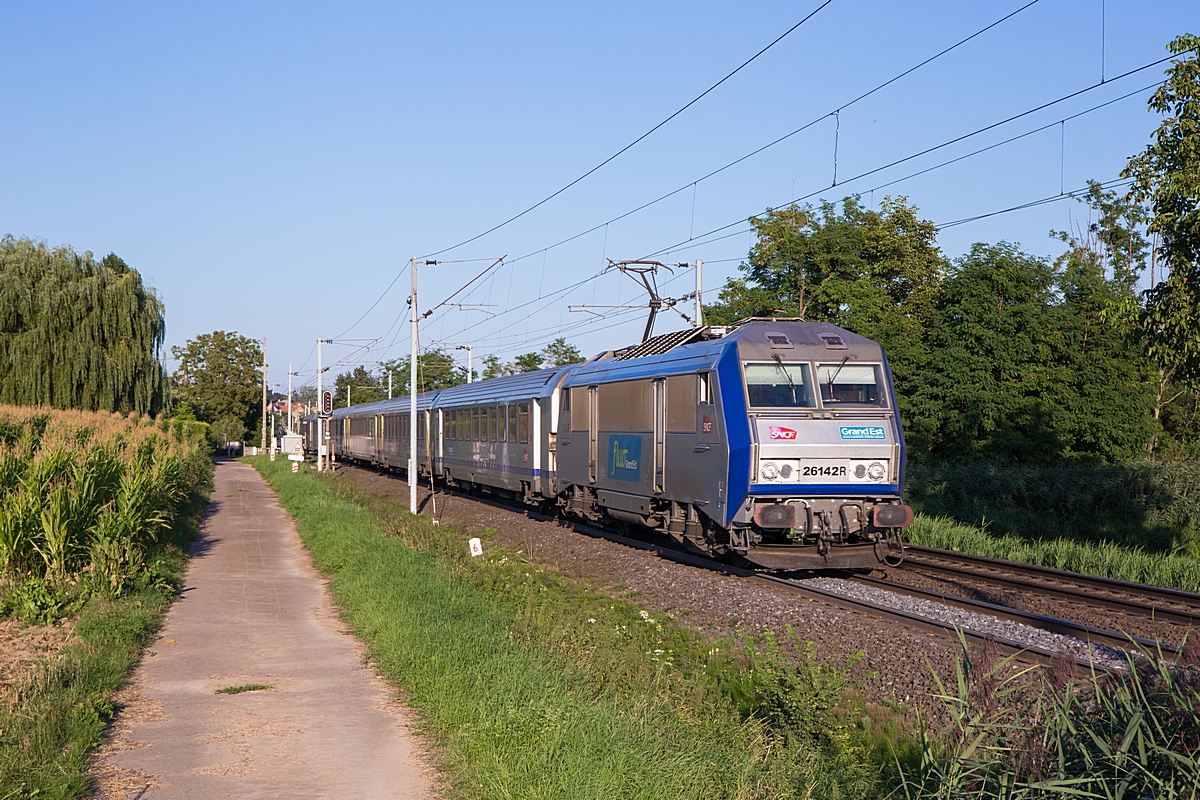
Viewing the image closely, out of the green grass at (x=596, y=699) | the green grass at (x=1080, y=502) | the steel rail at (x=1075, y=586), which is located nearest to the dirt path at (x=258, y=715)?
the green grass at (x=596, y=699)

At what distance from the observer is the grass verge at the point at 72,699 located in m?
5.86

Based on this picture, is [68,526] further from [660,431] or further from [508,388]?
[508,388]

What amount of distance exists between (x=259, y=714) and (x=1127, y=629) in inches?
343

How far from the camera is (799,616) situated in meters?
11.4

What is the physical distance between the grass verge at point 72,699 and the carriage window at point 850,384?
8685mm

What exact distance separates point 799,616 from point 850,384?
13.4 feet

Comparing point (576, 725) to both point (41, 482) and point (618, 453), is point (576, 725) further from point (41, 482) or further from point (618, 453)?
point (618, 453)

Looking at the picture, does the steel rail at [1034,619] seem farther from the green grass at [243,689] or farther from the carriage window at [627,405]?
the green grass at [243,689]

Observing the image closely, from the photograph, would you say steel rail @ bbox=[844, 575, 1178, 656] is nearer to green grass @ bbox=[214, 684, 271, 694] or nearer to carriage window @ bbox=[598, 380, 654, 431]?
carriage window @ bbox=[598, 380, 654, 431]

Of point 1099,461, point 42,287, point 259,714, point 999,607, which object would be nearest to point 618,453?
point 999,607

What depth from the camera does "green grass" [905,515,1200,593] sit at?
14.8 m

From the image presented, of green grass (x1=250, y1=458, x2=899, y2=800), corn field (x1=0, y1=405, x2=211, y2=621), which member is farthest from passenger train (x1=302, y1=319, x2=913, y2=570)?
corn field (x1=0, y1=405, x2=211, y2=621)

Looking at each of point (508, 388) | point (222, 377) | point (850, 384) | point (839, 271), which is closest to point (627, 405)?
point (850, 384)

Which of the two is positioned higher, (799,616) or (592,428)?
(592,428)
